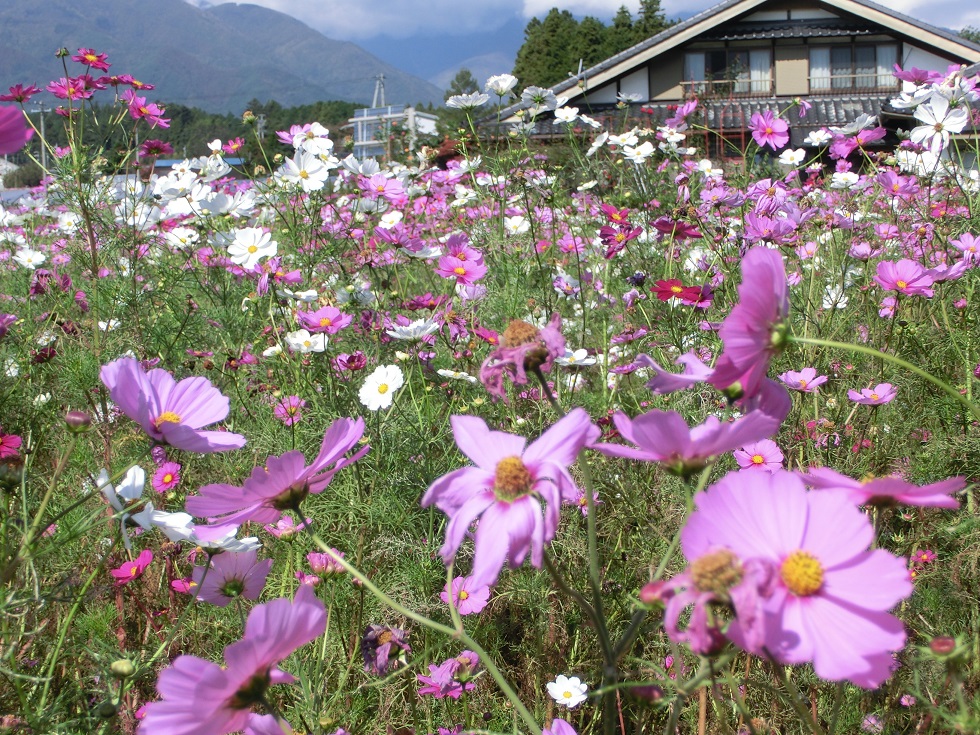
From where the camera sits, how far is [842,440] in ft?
5.00

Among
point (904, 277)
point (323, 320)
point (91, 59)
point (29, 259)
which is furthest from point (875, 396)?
point (29, 259)

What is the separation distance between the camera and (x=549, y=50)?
1030 inches

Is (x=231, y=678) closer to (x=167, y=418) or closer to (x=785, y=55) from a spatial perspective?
(x=167, y=418)

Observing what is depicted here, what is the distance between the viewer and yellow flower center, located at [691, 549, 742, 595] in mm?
375

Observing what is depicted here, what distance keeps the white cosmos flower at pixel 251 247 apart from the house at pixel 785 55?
13.4m

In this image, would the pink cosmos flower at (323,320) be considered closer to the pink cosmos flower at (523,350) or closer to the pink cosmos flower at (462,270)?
the pink cosmos flower at (462,270)

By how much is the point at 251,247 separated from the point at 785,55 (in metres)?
16.6

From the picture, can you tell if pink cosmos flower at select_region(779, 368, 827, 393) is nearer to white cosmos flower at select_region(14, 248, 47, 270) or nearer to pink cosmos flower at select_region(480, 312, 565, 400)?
pink cosmos flower at select_region(480, 312, 565, 400)

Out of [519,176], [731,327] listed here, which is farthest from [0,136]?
[519,176]

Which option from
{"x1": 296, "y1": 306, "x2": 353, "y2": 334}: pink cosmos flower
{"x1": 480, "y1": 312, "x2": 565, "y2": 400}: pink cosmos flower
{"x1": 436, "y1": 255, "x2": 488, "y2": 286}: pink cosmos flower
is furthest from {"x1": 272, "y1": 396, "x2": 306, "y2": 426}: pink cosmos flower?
{"x1": 480, "y1": 312, "x2": 565, "y2": 400}: pink cosmos flower

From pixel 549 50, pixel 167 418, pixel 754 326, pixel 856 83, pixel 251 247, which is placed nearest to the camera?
pixel 754 326

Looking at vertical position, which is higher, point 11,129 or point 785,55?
point 785,55

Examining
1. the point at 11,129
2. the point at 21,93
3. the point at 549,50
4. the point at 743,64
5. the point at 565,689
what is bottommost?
the point at 565,689

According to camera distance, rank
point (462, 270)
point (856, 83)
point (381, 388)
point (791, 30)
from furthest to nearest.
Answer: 1. point (856, 83)
2. point (791, 30)
3. point (462, 270)
4. point (381, 388)
